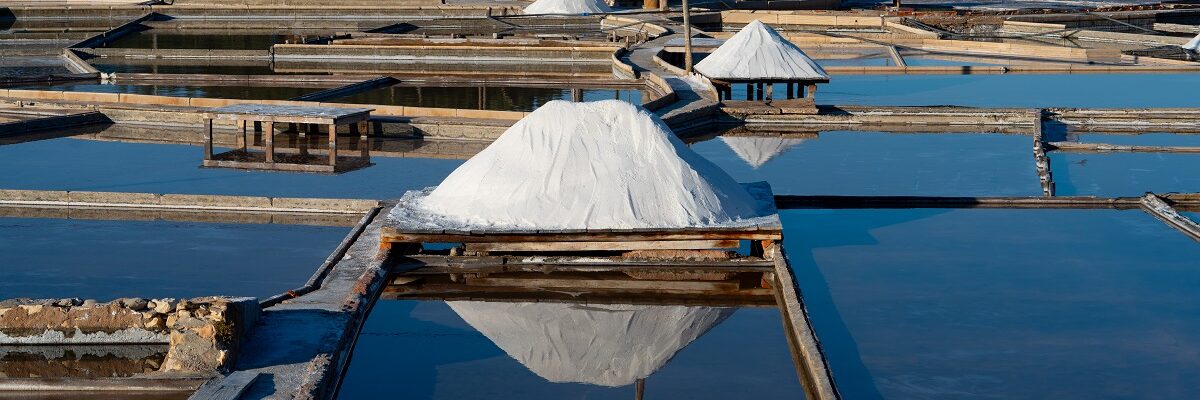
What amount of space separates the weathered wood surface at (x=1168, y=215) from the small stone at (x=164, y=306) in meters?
6.24

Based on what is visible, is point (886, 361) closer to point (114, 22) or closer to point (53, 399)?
point (53, 399)

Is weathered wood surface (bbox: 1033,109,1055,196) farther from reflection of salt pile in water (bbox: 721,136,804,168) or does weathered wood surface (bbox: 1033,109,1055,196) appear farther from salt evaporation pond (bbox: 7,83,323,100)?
salt evaporation pond (bbox: 7,83,323,100)

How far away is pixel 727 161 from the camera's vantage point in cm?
1263

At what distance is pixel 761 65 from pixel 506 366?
947 centimetres

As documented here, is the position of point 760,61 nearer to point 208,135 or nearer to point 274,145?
point 274,145

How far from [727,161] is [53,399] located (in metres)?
7.66

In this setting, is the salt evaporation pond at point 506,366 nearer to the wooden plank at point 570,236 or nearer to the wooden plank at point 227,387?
the wooden plank at point 227,387

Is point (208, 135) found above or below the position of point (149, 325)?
above

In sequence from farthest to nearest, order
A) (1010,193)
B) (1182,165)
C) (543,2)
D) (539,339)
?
(543,2)
(1182,165)
(1010,193)
(539,339)

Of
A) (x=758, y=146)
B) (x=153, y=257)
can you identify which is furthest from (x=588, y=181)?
(x=758, y=146)

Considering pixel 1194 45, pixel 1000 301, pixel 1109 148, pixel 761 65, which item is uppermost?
pixel 1194 45

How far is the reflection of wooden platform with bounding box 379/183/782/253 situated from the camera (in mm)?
8094

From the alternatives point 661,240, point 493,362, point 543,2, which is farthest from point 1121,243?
point 543,2

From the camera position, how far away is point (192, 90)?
712 inches
